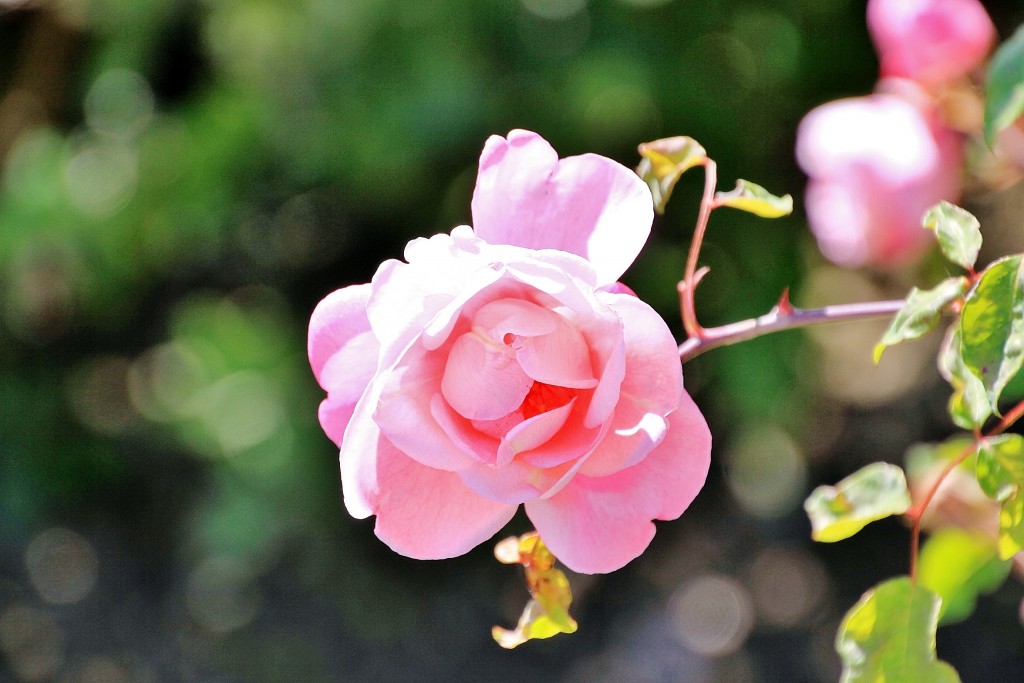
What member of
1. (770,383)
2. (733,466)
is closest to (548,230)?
(770,383)

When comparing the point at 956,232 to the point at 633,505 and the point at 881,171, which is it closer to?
the point at 633,505

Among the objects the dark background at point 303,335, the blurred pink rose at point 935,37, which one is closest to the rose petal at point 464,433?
the blurred pink rose at point 935,37

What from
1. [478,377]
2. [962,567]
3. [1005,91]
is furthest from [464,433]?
[962,567]

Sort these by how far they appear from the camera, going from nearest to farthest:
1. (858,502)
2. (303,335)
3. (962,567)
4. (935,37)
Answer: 1. (858,502)
2. (962,567)
3. (935,37)
4. (303,335)

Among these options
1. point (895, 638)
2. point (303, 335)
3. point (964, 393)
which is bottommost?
point (303, 335)

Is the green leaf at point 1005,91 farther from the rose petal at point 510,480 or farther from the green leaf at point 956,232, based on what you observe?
the rose petal at point 510,480

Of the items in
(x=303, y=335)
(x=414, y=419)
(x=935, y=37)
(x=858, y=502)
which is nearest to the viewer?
(x=414, y=419)

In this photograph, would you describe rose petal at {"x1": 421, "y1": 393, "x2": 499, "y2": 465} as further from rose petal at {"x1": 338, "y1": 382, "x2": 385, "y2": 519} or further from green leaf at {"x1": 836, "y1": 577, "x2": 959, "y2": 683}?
green leaf at {"x1": 836, "y1": 577, "x2": 959, "y2": 683}
